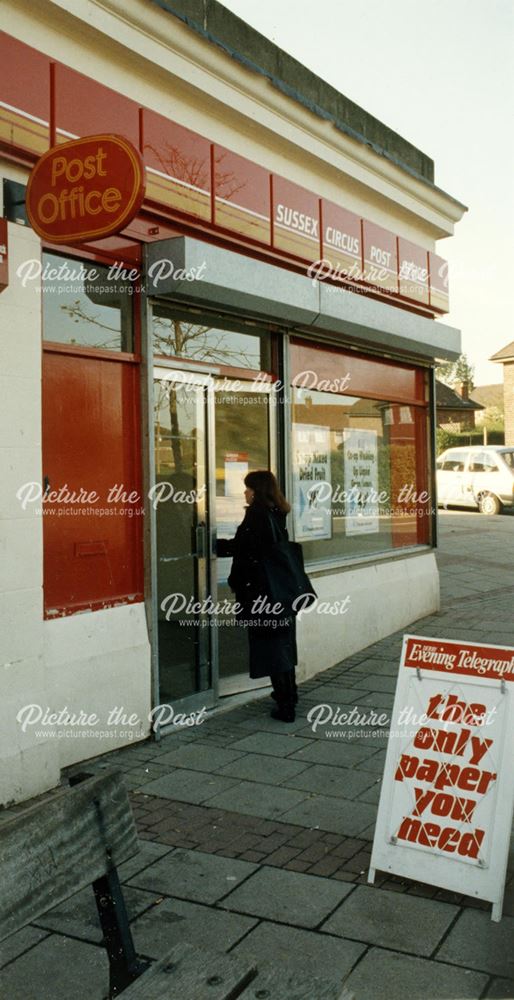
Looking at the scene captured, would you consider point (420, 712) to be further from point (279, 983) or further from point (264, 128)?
point (264, 128)

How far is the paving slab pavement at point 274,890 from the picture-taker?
3207 millimetres

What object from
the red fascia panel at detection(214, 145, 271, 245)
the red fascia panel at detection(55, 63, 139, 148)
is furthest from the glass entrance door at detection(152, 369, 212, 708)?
the red fascia panel at detection(55, 63, 139, 148)

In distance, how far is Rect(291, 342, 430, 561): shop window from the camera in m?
8.25

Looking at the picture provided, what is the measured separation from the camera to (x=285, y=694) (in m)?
6.42

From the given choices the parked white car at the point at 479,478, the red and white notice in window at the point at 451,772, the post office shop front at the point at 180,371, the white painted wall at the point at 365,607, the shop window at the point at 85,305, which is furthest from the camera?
the parked white car at the point at 479,478

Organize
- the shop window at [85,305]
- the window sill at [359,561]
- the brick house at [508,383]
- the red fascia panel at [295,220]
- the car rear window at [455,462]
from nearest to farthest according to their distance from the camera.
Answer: the shop window at [85,305] → the red fascia panel at [295,220] → the window sill at [359,561] → the car rear window at [455,462] → the brick house at [508,383]

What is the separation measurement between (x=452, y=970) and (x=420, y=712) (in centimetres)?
108

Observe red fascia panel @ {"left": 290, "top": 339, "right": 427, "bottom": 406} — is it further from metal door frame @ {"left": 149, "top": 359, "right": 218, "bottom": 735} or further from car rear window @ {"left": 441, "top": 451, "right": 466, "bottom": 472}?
car rear window @ {"left": 441, "top": 451, "right": 466, "bottom": 472}

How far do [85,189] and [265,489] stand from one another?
2504 millimetres

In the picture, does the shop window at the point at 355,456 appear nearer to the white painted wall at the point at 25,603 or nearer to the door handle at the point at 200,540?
the door handle at the point at 200,540

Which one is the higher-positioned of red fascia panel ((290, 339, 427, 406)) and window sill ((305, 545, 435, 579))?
red fascia panel ((290, 339, 427, 406))

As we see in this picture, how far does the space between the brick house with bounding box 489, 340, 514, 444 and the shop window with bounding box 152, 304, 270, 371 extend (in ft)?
113

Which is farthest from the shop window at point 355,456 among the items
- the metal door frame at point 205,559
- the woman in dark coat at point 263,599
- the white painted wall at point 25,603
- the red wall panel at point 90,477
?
the white painted wall at point 25,603

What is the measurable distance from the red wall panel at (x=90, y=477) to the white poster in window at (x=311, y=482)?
7.42 feet
